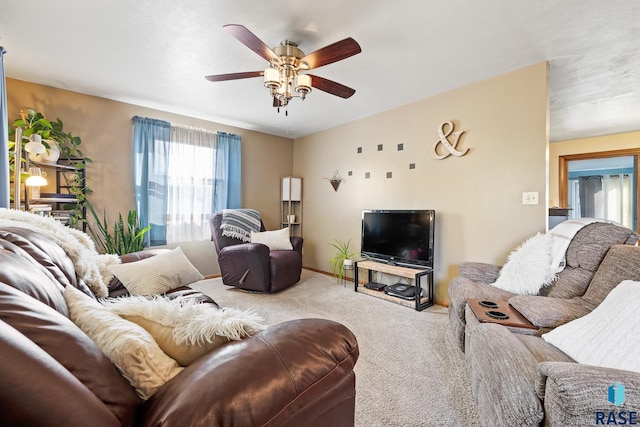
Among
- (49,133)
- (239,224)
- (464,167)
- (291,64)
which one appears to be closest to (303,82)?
(291,64)

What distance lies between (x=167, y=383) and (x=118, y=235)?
3.53m

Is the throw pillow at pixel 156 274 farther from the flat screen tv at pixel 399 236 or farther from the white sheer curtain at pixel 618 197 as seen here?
the white sheer curtain at pixel 618 197

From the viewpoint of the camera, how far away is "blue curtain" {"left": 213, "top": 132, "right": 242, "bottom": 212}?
4.41 m

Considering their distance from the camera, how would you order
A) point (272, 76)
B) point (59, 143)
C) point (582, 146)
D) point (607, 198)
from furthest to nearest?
1. point (607, 198)
2. point (582, 146)
3. point (59, 143)
4. point (272, 76)

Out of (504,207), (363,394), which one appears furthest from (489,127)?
(363,394)

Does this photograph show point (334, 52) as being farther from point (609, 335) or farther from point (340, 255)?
point (340, 255)

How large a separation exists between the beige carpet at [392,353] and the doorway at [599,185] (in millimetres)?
4193

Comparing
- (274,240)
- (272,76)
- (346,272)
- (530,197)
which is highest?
(272,76)

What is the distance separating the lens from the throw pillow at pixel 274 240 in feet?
13.2

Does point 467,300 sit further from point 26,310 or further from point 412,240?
point 26,310

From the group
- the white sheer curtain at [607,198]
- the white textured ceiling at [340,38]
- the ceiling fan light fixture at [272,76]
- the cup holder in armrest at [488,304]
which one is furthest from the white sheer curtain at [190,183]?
the white sheer curtain at [607,198]

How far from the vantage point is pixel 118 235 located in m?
3.49

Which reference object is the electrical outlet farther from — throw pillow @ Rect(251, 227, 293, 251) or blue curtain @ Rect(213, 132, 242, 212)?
blue curtain @ Rect(213, 132, 242, 212)

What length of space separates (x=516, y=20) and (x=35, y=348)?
9.48ft
